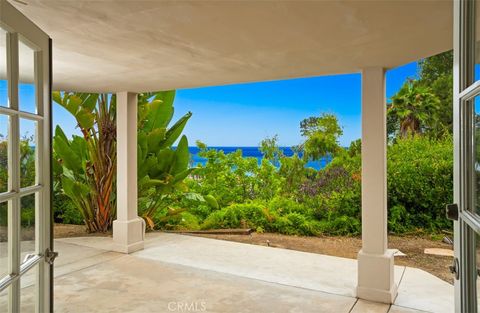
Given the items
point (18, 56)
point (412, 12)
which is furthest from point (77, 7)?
point (412, 12)

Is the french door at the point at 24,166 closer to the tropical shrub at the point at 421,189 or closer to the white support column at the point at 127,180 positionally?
the white support column at the point at 127,180

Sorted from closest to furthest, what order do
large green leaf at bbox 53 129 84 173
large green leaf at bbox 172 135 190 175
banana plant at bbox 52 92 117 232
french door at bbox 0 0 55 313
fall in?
french door at bbox 0 0 55 313 < large green leaf at bbox 53 129 84 173 < banana plant at bbox 52 92 117 232 < large green leaf at bbox 172 135 190 175

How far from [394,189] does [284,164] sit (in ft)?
8.01

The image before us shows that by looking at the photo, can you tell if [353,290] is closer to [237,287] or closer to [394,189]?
[237,287]

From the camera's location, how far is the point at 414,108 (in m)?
7.71

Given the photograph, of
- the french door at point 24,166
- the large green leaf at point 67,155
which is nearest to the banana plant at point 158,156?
the large green leaf at point 67,155

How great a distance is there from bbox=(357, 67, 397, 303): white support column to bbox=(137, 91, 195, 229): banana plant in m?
3.16

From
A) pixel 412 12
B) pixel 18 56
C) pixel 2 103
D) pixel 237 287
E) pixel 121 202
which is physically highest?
pixel 412 12

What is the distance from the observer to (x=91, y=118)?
537 cm

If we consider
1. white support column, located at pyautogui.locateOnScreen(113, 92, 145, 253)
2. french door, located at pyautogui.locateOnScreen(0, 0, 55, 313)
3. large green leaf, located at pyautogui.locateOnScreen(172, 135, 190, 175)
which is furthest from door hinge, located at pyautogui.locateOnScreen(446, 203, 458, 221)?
large green leaf, located at pyautogui.locateOnScreen(172, 135, 190, 175)

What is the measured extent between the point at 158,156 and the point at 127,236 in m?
1.55

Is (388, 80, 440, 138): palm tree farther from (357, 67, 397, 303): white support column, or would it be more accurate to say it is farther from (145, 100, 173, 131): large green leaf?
(145, 100, 173, 131): large green leaf

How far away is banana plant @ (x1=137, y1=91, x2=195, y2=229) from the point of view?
5.94 meters

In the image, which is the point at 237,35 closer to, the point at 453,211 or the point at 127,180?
the point at 453,211
